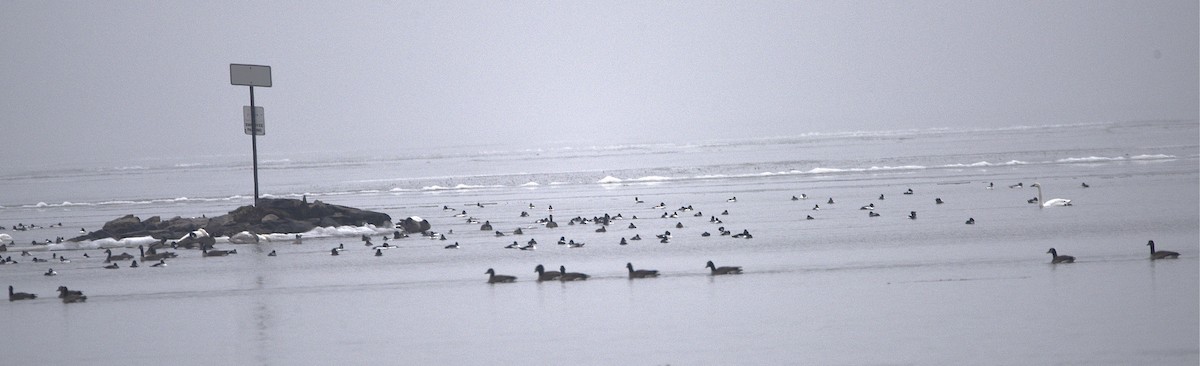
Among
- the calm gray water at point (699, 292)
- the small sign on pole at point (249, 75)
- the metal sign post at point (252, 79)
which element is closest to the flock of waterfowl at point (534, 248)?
the calm gray water at point (699, 292)

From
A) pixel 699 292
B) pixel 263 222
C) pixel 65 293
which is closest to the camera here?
pixel 699 292

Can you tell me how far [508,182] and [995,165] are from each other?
2178 cm

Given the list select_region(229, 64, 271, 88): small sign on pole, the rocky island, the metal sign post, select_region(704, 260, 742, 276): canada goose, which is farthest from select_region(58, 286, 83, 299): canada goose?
select_region(229, 64, 271, 88): small sign on pole

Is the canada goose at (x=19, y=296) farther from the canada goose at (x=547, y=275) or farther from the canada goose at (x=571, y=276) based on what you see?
the canada goose at (x=571, y=276)

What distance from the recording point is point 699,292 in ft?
50.3

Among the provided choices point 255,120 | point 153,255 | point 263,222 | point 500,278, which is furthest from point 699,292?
point 255,120

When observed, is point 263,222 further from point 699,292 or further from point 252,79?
point 699,292

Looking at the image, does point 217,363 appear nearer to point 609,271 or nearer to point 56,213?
point 609,271

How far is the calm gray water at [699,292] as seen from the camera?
1166cm

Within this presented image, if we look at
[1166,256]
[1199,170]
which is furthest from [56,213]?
[1199,170]

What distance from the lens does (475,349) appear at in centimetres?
1201

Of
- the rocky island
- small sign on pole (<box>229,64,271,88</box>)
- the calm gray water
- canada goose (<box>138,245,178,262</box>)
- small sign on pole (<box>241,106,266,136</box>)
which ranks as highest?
small sign on pole (<box>229,64,271,88</box>)

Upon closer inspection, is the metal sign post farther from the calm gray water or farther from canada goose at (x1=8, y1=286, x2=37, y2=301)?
canada goose at (x1=8, y1=286, x2=37, y2=301)

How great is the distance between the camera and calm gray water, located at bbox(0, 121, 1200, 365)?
1166cm
